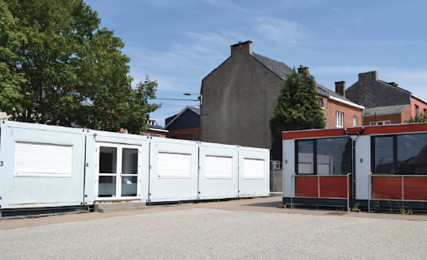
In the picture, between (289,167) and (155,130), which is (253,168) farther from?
(155,130)

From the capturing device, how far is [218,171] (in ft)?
64.1

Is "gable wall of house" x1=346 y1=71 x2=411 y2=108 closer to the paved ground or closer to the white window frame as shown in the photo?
the paved ground

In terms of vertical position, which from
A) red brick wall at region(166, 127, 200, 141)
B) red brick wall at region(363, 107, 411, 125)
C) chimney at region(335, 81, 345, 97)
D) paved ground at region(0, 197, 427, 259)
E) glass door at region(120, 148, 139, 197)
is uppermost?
chimney at region(335, 81, 345, 97)

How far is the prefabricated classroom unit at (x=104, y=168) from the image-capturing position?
12.6m

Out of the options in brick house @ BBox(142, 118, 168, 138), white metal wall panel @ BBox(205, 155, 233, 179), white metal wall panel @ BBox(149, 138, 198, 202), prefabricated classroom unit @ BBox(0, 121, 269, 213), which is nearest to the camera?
prefabricated classroom unit @ BBox(0, 121, 269, 213)

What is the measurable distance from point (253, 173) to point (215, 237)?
43.1 feet

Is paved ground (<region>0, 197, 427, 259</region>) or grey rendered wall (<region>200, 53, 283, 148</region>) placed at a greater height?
grey rendered wall (<region>200, 53, 283, 148</region>)

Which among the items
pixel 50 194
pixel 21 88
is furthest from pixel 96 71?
pixel 50 194

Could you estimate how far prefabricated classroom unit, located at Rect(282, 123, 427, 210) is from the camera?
1333cm

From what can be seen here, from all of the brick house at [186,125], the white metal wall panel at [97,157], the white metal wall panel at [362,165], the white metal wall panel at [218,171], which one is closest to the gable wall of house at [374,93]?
the brick house at [186,125]

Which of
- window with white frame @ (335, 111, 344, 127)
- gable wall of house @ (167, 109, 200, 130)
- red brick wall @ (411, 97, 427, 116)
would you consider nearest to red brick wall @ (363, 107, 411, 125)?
red brick wall @ (411, 97, 427, 116)

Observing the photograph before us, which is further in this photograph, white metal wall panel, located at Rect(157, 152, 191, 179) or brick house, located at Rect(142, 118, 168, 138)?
brick house, located at Rect(142, 118, 168, 138)

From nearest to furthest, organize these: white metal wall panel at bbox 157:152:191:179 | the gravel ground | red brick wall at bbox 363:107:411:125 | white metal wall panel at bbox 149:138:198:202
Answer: the gravel ground
white metal wall panel at bbox 149:138:198:202
white metal wall panel at bbox 157:152:191:179
red brick wall at bbox 363:107:411:125

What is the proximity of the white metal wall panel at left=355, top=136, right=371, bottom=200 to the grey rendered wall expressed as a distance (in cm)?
2081
